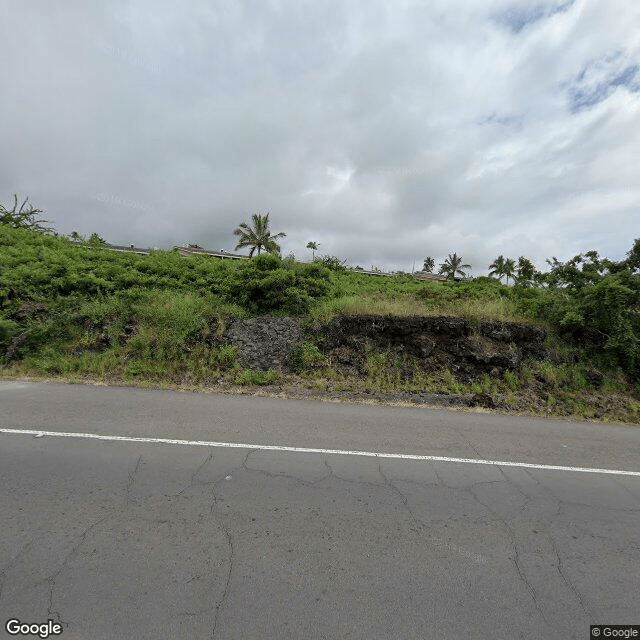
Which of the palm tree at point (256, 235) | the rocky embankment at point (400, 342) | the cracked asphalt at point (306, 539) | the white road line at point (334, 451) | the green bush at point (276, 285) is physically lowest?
the cracked asphalt at point (306, 539)

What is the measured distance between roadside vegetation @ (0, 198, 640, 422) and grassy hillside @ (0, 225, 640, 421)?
0.04 metres

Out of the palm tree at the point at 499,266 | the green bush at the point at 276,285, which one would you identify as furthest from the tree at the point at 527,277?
the palm tree at the point at 499,266

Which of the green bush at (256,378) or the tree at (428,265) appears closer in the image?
the green bush at (256,378)

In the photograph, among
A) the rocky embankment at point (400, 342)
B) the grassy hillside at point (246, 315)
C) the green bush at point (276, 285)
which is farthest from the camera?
the green bush at point (276, 285)

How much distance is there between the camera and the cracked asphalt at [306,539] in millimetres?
2189

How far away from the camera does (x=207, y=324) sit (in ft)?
→ 37.2

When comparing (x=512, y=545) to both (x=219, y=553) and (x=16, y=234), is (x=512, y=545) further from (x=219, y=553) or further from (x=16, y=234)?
(x=16, y=234)

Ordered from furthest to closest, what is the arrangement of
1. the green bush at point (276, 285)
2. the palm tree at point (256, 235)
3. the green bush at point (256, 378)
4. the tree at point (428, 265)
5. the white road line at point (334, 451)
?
the tree at point (428, 265) → the palm tree at point (256, 235) → the green bush at point (276, 285) → the green bush at point (256, 378) → the white road line at point (334, 451)

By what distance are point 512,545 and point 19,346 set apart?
13.2 metres

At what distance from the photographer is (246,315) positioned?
12.5 meters

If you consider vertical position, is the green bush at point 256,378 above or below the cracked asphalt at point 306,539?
above

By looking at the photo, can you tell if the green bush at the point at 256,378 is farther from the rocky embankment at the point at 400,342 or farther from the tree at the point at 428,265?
the tree at the point at 428,265

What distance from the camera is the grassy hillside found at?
363 inches

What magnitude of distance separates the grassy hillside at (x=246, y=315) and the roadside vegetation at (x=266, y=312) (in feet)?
0.13
